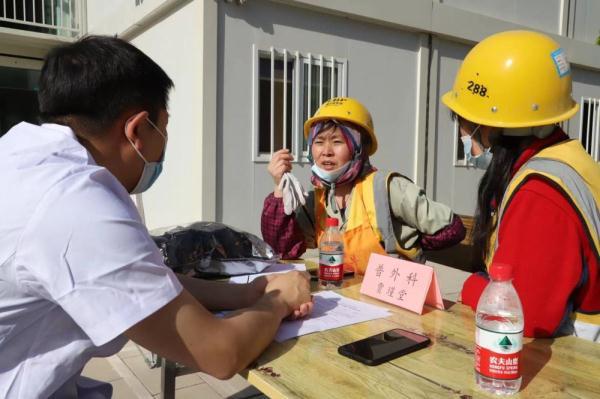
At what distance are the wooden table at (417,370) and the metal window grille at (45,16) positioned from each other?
315 inches

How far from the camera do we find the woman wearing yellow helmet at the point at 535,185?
1299 mm

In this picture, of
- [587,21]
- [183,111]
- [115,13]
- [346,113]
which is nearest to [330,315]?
[346,113]

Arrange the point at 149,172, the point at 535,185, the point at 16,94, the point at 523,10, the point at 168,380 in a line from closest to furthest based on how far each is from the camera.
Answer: the point at 535,185, the point at 149,172, the point at 168,380, the point at 523,10, the point at 16,94

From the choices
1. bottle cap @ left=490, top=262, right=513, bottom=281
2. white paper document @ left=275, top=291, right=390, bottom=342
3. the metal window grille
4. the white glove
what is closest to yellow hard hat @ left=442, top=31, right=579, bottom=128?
bottle cap @ left=490, top=262, right=513, bottom=281

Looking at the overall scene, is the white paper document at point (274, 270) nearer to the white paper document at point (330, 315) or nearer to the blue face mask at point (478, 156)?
the white paper document at point (330, 315)

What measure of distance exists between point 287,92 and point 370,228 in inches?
132

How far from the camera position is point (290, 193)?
2459 mm

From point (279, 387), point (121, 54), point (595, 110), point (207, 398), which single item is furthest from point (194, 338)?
point (595, 110)

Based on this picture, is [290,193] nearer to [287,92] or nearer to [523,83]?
[523,83]

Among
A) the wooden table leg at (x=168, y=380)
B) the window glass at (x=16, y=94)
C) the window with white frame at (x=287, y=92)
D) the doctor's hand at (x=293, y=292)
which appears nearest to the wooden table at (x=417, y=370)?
the doctor's hand at (x=293, y=292)

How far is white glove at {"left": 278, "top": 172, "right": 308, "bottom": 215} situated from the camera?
96.5 inches

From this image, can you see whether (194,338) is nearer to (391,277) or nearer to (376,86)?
(391,277)

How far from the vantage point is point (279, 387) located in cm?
108

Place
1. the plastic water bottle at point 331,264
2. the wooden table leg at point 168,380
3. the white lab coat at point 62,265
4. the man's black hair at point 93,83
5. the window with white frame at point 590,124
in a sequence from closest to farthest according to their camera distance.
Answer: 1. the white lab coat at point 62,265
2. the man's black hair at point 93,83
3. the plastic water bottle at point 331,264
4. the wooden table leg at point 168,380
5. the window with white frame at point 590,124
